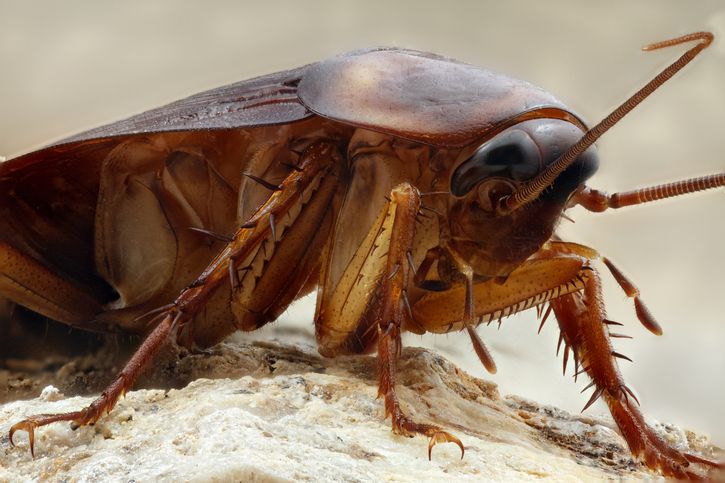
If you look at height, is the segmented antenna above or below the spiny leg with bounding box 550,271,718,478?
above

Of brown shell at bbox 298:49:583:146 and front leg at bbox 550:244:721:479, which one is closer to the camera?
front leg at bbox 550:244:721:479

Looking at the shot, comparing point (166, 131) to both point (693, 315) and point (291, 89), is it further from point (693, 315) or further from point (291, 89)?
point (693, 315)

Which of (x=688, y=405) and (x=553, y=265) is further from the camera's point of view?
(x=688, y=405)

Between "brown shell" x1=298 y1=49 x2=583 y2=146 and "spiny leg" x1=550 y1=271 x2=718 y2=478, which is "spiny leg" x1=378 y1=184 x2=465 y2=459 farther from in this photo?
"spiny leg" x1=550 y1=271 x2=718 y2=478

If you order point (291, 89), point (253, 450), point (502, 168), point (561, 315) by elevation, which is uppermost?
point (291, 89)

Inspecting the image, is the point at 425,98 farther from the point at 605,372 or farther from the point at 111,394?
the point at 111,394

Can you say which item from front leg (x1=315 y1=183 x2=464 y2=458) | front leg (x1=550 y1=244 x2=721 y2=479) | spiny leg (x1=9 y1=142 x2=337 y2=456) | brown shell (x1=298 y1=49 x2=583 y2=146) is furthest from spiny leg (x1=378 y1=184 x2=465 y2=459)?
front leg (x1=550 y1=244 x2=721 y2=479)

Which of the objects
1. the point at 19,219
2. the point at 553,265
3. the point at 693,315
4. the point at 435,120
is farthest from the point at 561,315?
the point at 693,315

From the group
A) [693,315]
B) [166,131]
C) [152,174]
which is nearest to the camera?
[166,131]

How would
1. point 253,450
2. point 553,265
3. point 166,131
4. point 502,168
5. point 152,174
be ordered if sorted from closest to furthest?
1. point 253,450
2. point 502,168
3. point 553,265
4. point 166,131
5. point 152,174
